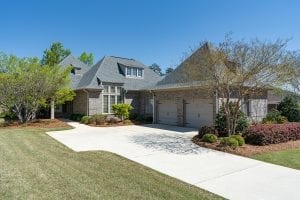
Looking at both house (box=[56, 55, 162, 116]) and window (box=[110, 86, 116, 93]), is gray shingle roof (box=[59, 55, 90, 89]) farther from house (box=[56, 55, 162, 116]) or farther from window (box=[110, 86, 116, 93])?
window (box=[110, 86, 116, 93])

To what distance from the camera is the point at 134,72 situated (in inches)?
1067

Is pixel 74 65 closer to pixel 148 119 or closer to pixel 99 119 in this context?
pixel 99 119

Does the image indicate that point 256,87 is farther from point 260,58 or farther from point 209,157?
point 209,157

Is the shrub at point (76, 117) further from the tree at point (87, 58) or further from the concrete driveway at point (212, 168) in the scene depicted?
the tree at point (87, 58)

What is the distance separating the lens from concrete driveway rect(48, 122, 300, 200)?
20.3 feet

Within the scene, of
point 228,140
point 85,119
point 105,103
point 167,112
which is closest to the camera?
point 228,140

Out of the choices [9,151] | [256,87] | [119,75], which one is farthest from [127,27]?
[9,151]

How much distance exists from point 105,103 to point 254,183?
60.2ft

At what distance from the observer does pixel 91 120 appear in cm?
2094

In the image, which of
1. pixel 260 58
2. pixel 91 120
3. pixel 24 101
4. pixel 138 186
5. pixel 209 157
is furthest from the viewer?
pixel 91 120

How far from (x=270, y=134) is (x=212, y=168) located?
5.27 metres

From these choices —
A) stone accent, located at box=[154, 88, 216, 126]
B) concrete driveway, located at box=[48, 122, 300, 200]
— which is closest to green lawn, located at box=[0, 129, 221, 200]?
concrete driveway, located at box=[48, 122, 300, 200]

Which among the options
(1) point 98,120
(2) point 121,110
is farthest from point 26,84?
(2) point 121,110

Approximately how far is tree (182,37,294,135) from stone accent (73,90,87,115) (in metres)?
13.6
